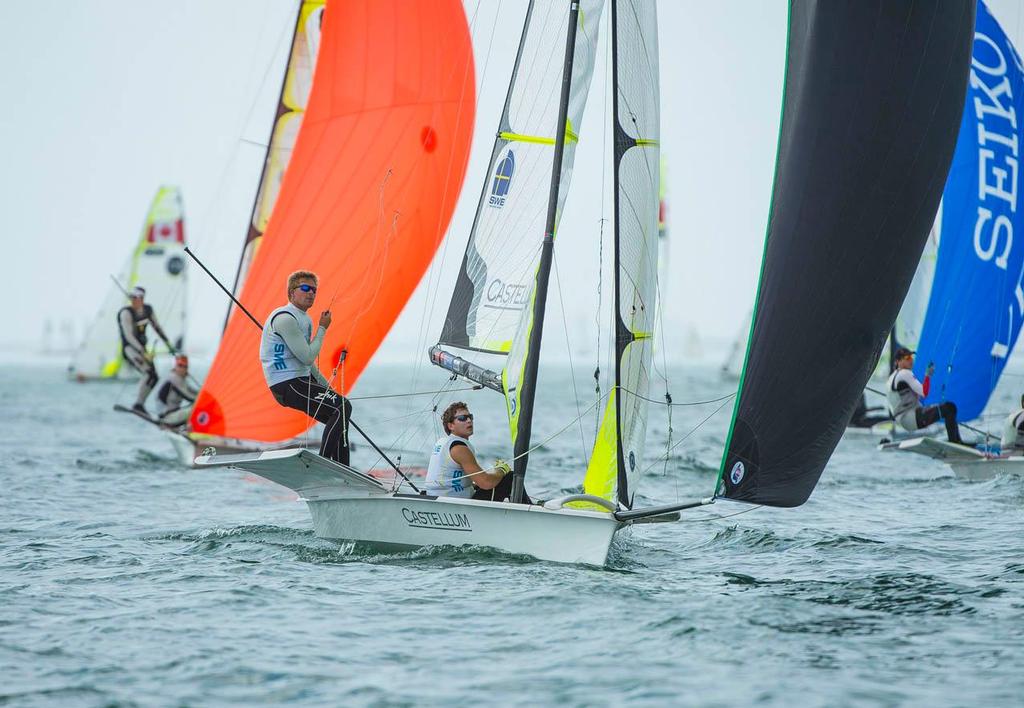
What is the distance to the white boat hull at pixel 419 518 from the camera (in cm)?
787

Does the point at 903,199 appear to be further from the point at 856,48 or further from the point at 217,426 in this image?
the point at 217,426

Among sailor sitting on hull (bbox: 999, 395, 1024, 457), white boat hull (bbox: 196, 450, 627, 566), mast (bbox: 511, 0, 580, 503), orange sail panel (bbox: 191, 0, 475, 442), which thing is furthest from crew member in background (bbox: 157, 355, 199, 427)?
sailor sitting on hull (bbox: 999, 395, 1024, 457)

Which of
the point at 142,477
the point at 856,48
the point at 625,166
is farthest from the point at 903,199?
the point at 142,477

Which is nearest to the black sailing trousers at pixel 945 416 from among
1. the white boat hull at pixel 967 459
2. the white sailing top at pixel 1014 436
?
the white boat hull at pixel 967 459

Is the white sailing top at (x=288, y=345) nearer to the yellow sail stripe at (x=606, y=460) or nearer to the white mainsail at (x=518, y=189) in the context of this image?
the white mainsail at (x=518, y=189)

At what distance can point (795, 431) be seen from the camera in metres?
6.91

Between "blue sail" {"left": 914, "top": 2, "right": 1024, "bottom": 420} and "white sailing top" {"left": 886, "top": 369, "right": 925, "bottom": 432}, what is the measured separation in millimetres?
830

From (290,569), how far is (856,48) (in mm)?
4752

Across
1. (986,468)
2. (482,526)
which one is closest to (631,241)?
(482,526)

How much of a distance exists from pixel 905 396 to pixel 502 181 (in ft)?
24.6

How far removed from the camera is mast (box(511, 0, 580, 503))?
8.52m

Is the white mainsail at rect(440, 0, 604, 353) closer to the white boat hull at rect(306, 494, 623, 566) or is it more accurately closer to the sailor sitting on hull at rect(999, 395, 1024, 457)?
the white boat hull at rect(306, 494, 623, 566)

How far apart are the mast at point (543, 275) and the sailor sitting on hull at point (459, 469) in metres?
0.19

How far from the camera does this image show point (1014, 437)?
13.5 m
